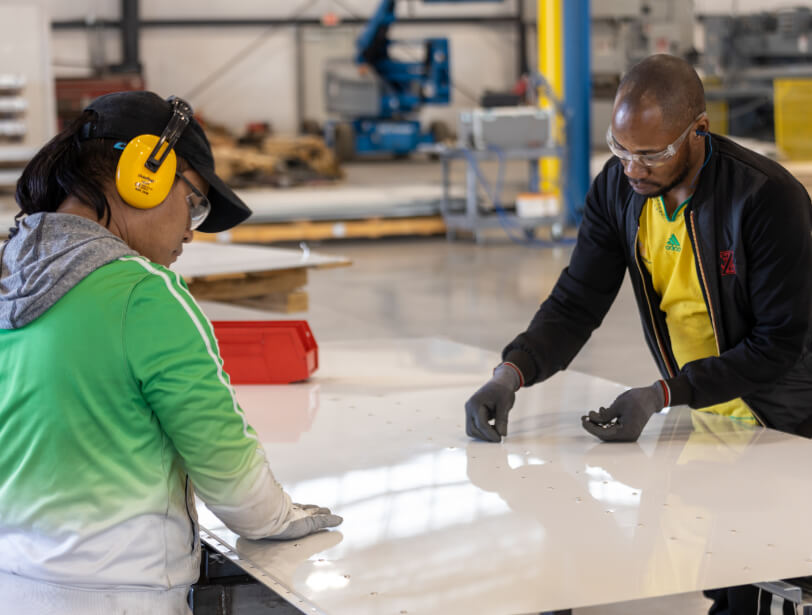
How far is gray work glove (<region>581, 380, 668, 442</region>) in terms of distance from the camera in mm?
2373

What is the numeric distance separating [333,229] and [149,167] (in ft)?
29.5

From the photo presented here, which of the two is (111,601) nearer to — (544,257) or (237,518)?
(237,518)

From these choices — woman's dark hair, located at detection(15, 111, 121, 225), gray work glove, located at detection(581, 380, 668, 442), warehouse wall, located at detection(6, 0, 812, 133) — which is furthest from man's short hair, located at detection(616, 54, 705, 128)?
warehouse wall, located at detection(6, 0, 812, 133)

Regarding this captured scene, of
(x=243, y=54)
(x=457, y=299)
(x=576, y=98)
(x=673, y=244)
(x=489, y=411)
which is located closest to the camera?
(x=489, y=411)

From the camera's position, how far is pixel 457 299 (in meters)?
7.93

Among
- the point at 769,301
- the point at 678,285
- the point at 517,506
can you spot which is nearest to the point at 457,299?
the point at 678,285

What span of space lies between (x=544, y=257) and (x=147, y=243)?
27.1ft

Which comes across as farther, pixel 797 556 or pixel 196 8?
pixel 196 8

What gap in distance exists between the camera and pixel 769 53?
1423 cm

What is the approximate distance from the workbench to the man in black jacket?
10 cm

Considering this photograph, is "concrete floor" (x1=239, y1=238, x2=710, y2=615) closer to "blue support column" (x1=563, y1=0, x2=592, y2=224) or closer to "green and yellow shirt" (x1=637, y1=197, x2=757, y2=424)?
"blue support column" (x1=563, y1=0, x2=592, y2=224)

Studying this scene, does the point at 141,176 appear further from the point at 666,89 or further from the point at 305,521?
the point at 666,89

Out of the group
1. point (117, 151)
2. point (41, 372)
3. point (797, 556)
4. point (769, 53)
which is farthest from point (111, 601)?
point (769, 53)

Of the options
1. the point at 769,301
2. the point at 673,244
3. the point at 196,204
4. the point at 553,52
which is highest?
the point at 553,52
